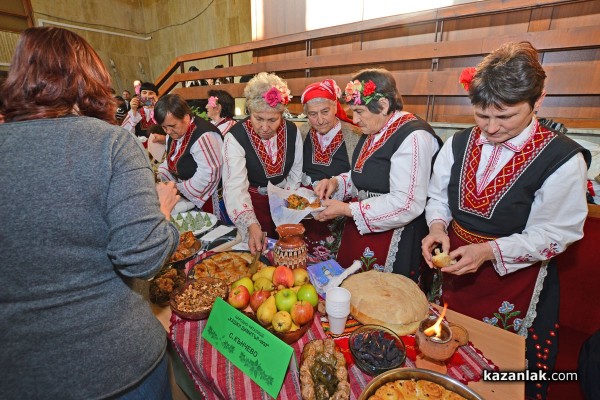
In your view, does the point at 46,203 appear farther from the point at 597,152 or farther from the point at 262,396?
the point at 597,152

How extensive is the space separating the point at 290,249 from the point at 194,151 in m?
1.84

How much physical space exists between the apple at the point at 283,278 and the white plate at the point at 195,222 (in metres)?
0.92

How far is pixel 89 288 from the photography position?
85 centimetres

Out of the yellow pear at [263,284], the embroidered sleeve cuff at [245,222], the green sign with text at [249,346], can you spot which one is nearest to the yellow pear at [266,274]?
the yellow pear at [263,284]

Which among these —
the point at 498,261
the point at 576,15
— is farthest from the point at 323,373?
the point at 576,15

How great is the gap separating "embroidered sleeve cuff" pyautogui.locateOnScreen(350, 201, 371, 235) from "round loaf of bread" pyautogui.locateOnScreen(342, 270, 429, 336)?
0.54m

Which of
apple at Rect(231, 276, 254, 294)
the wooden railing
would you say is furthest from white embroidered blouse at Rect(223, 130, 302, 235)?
the wooden railing

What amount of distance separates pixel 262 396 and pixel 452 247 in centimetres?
128

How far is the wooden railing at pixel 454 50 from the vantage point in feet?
10.6

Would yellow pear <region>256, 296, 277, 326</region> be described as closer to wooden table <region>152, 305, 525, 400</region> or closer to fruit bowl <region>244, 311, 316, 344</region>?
fruit bowl <region>244, 311, 316, 344</region>

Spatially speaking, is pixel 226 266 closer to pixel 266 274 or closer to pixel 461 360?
pixel 266 274

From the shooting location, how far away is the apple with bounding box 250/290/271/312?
46.6 inches

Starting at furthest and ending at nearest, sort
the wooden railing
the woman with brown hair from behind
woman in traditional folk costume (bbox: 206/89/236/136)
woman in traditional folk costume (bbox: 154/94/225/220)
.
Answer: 1. woman in traditional folk costume (bbox: 206/89/236/136)
2. the wooden railing
3. woman in traditional folk costume (bbox: 154/94/225/220)
4. the woman with brown hair from behind

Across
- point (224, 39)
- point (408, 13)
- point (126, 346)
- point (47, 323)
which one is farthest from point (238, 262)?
point (224, 39)
